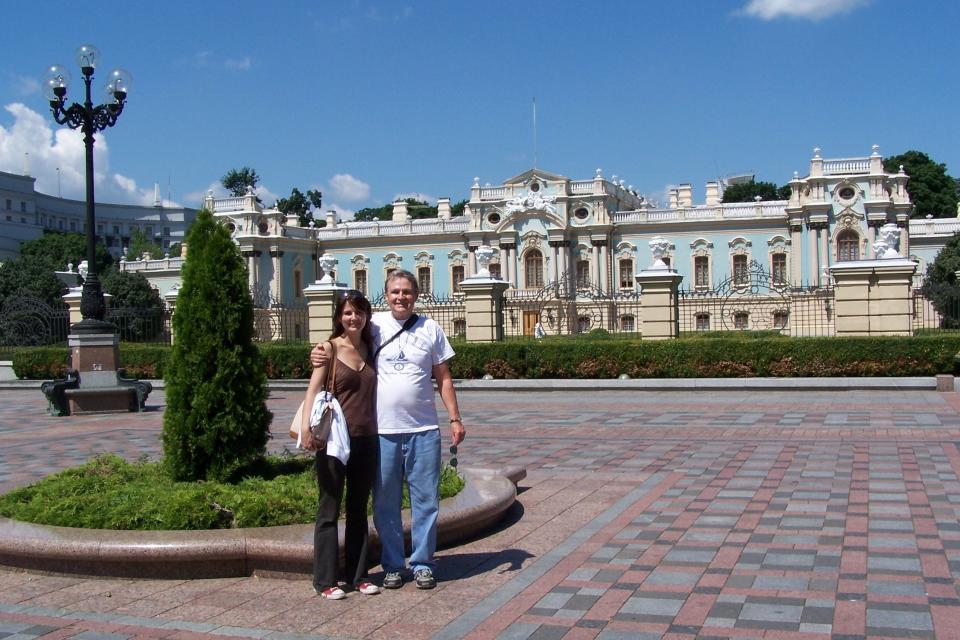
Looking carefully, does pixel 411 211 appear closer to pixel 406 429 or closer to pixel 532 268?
pixel 532 268

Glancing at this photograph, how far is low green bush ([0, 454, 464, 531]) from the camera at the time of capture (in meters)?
5.36

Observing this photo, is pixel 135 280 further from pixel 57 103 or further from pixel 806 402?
pixel 806 402

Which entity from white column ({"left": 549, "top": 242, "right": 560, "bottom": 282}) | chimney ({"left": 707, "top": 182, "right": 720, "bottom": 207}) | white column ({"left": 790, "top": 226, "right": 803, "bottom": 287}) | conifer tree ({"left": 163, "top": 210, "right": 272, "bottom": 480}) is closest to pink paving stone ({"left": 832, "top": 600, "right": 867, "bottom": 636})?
conifer tree ({"left": 163, "top": 210, "right": 272, "bottom": 480})

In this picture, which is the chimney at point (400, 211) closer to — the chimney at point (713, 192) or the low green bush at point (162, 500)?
the chimney at point (713, 192)

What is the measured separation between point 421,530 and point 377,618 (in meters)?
0.58

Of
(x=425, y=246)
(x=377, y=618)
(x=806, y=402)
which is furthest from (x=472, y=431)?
(x=425, y=246)

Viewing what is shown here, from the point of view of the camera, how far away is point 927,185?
6556 centimetres

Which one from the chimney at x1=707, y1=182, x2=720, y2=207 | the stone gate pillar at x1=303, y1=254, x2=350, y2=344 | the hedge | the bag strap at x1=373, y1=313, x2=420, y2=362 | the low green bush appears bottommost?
the low green bush

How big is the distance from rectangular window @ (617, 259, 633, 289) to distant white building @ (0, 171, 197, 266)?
52.4 m

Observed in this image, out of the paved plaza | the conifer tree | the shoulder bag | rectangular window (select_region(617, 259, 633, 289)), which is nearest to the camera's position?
the paved plaza

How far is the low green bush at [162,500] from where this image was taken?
536 centimetres

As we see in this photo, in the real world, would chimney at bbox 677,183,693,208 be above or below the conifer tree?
above

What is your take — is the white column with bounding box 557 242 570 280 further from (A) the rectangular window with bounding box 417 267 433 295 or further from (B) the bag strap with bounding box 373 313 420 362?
(B) the bag strap with bounding box 373 313 420 362

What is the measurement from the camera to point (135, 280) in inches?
2051
